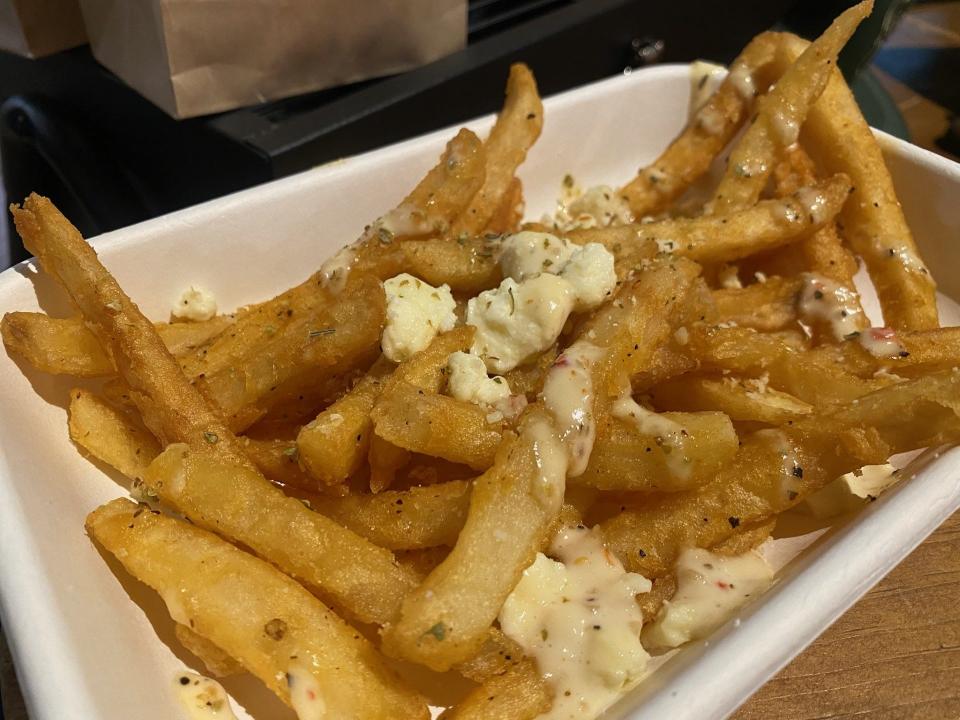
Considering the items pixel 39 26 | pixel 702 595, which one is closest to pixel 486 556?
pixel 702 595

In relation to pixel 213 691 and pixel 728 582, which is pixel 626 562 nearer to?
pixel 728 582

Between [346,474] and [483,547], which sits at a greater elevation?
[346,474]

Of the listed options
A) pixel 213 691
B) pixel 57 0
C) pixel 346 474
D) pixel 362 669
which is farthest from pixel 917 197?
pixel 57 0

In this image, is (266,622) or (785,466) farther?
(785,466)

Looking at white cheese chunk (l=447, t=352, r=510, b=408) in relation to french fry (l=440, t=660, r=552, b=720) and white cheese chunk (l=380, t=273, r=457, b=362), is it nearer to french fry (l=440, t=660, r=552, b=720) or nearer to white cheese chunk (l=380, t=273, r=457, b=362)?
white cheese chunk (l=380, t=273, r=457, b=362)

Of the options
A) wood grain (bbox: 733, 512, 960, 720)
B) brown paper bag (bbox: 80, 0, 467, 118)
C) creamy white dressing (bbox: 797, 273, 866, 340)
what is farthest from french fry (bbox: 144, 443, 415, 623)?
brown paper bag (bbox: 80, 0, 467, 118)

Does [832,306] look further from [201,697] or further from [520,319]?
[201,697]

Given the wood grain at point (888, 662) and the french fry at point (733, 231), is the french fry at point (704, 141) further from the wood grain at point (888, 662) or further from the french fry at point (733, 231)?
the wood grain at point (888, 662)
